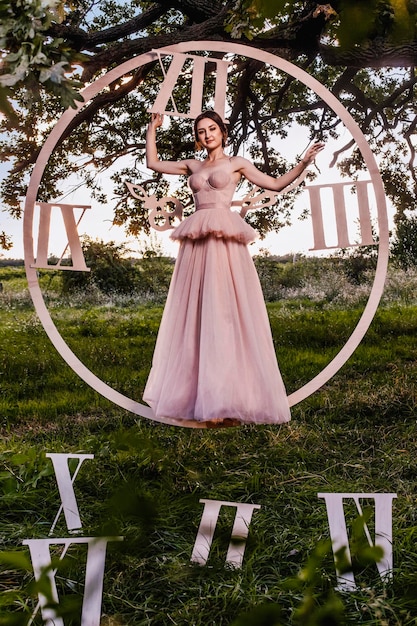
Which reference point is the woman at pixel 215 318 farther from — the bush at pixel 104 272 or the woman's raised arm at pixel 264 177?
the bush at pixel 104 272

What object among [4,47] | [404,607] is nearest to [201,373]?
[404,607]

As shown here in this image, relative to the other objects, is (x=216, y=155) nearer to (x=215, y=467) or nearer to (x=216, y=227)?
(x=216, y=227)

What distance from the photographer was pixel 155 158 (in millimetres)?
3457

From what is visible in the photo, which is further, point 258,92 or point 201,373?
point 258,92

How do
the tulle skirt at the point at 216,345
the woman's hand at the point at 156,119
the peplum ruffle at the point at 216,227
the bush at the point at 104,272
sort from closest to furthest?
1. the tulle skirt at the point at 216,345
2. the peplum ruffle at the point at 216,227
3. the woman's hand at the point at 156,119
4. the bush at the point at 104,272

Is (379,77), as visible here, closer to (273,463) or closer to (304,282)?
(304,282)

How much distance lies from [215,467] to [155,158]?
1970 millimetres

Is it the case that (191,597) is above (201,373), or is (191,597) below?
below

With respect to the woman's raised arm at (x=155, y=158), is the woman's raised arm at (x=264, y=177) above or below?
below

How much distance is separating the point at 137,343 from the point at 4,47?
527cm

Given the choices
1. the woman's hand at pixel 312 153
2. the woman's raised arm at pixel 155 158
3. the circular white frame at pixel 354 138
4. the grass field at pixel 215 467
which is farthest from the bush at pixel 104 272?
the woman's hand at pixel 312 153

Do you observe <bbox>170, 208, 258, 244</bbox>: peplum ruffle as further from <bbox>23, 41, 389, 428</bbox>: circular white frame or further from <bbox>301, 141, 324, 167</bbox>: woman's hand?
<bbox>23, 41, 389, 428</bbox>: circular white frame

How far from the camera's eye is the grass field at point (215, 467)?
2717 millimetres

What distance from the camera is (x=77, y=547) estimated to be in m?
3.34
